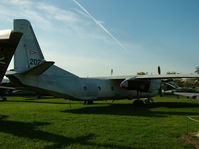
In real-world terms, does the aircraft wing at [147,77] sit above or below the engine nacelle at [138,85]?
above

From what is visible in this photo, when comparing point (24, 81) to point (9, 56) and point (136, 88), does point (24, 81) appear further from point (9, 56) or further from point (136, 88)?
point (136, 88)

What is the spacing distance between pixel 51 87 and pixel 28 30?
418 cm

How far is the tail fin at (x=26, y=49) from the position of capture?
17781mm

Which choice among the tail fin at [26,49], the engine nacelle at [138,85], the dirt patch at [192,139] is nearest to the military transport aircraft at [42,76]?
the tail fin at [26,49]

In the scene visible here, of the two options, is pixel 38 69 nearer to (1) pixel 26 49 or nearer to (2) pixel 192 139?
(1) pixel 26 49

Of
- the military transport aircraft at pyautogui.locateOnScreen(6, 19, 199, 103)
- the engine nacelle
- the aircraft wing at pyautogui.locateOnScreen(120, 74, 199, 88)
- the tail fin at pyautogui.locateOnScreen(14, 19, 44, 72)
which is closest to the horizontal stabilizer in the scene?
the military transport aircraft at pyautogui.locateOnScreen(6, 19, 199, 103)

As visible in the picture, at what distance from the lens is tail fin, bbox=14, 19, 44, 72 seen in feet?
58.3

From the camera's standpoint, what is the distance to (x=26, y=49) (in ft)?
59.6

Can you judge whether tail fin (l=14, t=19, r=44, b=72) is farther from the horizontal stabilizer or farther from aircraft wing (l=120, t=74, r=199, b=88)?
aircraft wing (l=120, t=74, r=199, b=88)

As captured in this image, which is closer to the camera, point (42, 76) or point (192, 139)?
point (192, 139)

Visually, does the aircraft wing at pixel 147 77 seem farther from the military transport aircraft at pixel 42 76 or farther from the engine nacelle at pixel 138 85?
the engine nacelle at pixel 138 85

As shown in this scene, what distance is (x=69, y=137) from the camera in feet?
30.1

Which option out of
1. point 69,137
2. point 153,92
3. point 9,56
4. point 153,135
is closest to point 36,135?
point 69,137

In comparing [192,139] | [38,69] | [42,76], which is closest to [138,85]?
[42,76]
